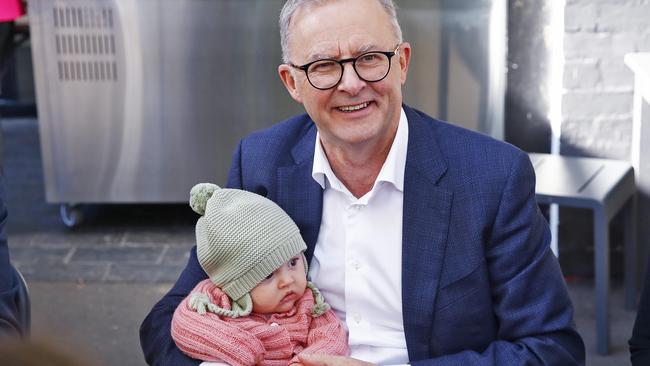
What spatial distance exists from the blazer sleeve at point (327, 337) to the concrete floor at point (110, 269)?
1712mm

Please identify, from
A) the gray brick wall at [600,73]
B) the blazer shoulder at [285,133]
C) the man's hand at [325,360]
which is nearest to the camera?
the man's hand at [325,360]

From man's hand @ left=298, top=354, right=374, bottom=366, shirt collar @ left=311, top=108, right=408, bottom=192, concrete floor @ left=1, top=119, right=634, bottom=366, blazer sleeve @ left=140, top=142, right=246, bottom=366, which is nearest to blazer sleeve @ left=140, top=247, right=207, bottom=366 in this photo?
blazer sleeve @ left=140, top=142, right=246, bottom=366

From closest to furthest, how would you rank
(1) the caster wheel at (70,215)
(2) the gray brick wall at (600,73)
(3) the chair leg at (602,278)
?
(3) the chair leg at (602,278) < (2) the gray brick wall at (600,73) < (1) the caster wheel at (70,215)

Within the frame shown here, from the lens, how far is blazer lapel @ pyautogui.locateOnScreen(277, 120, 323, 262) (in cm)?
228

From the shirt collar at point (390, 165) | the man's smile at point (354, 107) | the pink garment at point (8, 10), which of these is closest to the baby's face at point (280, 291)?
the shirt collar at point (390, 165)

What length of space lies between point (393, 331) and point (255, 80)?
3.02 m

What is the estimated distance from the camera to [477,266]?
6.89 ft

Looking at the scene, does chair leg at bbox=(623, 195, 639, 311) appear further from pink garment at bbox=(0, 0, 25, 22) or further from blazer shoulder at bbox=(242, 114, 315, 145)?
pink garment at bbox=(0, 0, 25, 22)

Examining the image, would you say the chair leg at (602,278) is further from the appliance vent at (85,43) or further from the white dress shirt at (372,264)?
the appliance vent at (85,43)

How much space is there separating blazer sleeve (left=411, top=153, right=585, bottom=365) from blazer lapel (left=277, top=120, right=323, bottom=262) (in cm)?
41

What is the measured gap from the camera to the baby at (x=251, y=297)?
2074 millimetres

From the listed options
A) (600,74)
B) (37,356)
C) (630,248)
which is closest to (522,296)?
(37,356)

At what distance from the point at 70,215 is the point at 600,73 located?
3025mm

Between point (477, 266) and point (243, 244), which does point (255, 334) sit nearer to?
point (243, 244)
